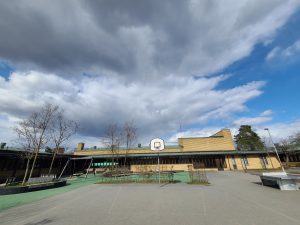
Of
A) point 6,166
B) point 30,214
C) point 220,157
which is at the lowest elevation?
point 30,214

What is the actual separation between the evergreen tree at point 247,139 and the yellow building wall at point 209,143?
2263cm

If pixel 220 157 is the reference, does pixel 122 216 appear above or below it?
below

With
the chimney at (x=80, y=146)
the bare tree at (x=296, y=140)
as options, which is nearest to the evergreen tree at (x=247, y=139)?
the bare tree at (x=296, y=140)

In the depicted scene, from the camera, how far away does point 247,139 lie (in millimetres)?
60562

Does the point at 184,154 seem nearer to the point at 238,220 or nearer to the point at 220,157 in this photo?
the point at 220,157

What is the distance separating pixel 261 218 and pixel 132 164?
31.2 meters

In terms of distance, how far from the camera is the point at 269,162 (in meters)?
32.9

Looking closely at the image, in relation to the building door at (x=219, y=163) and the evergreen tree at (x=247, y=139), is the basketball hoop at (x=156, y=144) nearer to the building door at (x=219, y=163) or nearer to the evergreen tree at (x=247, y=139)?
the building door at (x=219, y=163)

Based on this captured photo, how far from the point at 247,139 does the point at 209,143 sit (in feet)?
98.1

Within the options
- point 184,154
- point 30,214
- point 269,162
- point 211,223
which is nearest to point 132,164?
point 184,154

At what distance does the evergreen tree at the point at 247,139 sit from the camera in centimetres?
5753

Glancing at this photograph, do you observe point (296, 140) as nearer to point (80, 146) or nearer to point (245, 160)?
point (245, 160)

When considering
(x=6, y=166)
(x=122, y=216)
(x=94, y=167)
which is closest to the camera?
(x=122, y=216)

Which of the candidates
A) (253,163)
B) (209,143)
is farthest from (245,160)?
(209,143)
